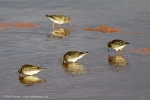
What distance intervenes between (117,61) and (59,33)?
8.48 metres

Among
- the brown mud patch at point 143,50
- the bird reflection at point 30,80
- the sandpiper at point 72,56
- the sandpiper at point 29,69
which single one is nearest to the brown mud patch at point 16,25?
the brown mud patch at point 143,50

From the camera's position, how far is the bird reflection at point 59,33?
32.7 m

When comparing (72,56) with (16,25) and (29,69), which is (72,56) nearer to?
(29,69)

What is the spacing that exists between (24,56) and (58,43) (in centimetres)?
392

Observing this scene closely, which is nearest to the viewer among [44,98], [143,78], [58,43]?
[44,98]

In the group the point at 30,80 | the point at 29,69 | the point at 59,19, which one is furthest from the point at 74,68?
the point at 59,19

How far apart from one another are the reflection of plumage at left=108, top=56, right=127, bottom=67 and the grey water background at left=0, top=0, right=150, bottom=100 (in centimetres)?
32

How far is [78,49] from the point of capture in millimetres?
28594

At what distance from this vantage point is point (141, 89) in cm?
2086

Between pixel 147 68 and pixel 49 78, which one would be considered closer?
pixel 49 78

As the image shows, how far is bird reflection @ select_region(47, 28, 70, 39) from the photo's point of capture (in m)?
32.7

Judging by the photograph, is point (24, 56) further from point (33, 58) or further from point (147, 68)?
point (147, 68)

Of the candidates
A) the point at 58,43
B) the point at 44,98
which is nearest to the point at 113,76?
the point at 44,98

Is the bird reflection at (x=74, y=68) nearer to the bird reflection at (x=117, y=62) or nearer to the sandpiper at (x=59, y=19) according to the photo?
the bird reflection at (x=117, y=62)
